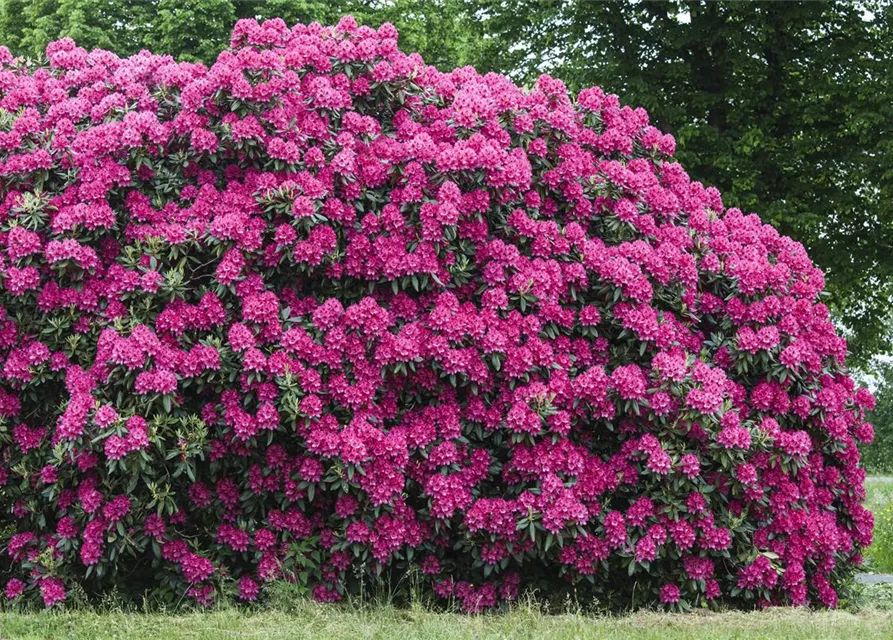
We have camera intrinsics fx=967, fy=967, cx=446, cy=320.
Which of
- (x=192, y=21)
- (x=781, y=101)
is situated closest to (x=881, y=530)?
(x=781, y=101)

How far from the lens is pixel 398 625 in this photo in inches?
224

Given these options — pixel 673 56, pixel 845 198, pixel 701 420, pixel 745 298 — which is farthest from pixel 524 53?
pixel 701 420

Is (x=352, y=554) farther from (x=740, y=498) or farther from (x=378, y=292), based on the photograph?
(x=740, y=498)

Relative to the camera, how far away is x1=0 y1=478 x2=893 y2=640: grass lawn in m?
5.47

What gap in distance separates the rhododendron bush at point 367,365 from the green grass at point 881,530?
2.94 m

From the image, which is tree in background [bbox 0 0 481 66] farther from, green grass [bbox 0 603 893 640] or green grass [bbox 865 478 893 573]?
green grass [bbox 0 603 893 640]

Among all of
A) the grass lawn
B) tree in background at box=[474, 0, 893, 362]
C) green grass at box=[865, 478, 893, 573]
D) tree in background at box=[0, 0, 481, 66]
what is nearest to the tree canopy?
tree in background at box=[474, 0, 893, 362]

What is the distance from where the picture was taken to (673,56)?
16219mm

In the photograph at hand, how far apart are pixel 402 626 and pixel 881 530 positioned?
27.6ft

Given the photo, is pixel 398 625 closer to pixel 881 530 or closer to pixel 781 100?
pixel 881 530

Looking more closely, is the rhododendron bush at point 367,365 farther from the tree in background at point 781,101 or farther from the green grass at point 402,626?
the tree in background at point 781,101

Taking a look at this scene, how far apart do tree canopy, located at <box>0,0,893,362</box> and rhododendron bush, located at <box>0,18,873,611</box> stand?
787 cm

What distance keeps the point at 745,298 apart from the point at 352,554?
3482mm

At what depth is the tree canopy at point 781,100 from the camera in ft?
47.7
